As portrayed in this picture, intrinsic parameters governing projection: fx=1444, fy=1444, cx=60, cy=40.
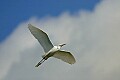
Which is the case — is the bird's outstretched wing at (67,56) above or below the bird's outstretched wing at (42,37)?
below

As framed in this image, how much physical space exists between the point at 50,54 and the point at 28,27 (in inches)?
145

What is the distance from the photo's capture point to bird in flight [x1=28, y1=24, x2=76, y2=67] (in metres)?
150

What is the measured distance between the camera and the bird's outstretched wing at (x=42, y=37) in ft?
491

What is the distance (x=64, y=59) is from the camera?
15138cm

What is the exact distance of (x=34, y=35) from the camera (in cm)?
15000

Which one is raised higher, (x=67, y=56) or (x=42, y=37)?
(x=42, y=37)

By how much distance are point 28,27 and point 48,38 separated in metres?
2.72

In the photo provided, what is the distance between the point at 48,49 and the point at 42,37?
57.0 inches

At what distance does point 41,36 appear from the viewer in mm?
150375

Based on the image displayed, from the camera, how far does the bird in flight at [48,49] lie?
492ft

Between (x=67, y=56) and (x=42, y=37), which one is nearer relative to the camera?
(x=42, y=37)

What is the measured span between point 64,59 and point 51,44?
209 centimetres

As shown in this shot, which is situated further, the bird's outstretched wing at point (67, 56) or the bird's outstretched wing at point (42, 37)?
the bird's outstretched wing at point (67, 56)

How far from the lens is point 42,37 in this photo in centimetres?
15050
